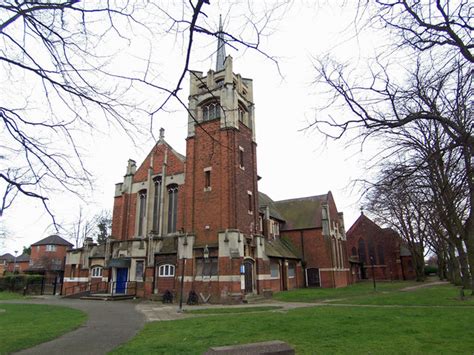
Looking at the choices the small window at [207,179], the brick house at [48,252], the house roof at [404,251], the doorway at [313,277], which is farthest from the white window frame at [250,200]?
the brick house at [48,252]

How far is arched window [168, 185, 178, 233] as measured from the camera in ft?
93.8

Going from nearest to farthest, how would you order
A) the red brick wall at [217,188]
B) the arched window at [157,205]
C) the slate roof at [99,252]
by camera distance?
the red brick wall at [217,188] → the arched window at [157,205] → the slate roof at [99,252]

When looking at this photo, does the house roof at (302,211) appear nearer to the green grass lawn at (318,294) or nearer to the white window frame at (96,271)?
the green grass lawn at (318,294)

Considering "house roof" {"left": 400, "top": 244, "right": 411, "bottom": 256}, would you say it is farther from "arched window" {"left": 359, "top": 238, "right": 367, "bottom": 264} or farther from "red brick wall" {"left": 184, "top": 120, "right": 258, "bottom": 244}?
"red brick wall" {"left": 184, "top": 120, "right": 258, "bottom": 244}

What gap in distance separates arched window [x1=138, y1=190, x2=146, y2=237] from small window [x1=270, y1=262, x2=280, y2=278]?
11852 millimetres

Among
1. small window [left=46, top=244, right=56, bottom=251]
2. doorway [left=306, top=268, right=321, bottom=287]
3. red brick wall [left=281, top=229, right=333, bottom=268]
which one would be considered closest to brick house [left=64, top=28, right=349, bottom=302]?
doorway [left=306, top=268, right=321, bottom=287]

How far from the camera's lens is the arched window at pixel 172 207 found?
28577mm

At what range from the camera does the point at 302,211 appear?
141 feet

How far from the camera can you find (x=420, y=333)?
9570mm

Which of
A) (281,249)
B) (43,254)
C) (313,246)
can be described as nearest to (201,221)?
(281,249)

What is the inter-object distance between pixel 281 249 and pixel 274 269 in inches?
167

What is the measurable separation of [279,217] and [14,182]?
122 feet

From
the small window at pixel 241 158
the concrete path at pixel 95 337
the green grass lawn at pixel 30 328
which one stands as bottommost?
the concrete path at pixel 95 337

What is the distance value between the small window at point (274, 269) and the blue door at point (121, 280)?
1248 cm
